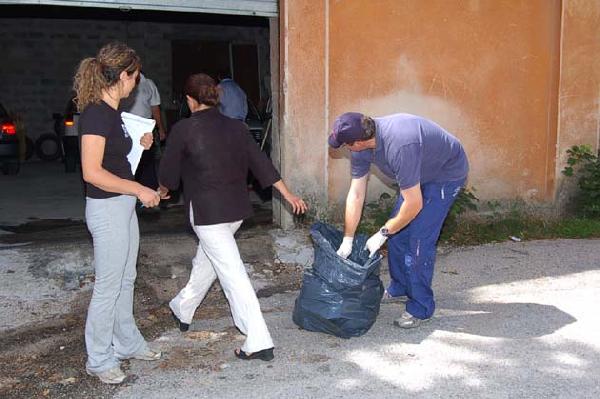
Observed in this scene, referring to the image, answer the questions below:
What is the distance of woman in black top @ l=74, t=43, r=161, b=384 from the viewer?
372cm

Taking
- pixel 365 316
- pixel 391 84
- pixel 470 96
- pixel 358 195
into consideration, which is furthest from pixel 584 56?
pixel 365 316

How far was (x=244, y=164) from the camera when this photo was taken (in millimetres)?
4316

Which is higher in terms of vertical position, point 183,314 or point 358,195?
point 358,195

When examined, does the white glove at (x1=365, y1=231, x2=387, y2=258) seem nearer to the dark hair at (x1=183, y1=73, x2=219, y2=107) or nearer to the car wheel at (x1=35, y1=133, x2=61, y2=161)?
the dark hair at (x1=183, y1=73, x2=219, y2=107)

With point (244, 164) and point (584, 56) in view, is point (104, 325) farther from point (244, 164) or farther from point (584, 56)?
point (584, 56)

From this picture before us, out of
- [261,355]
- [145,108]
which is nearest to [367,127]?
[261,355]

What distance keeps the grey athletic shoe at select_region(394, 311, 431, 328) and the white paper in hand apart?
2097 millimetres

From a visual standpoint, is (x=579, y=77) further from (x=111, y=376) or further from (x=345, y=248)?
(x=111, y=376)

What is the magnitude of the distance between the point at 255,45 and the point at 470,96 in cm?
1145

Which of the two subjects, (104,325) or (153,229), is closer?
(104,325)

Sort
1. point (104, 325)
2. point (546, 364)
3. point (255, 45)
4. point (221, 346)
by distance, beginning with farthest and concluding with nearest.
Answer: point (255, 45), point (221, 346), point (546, 364), point (104, 325)

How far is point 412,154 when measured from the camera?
4.44 metres

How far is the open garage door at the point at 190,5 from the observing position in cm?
644

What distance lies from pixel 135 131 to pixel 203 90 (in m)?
0.47
